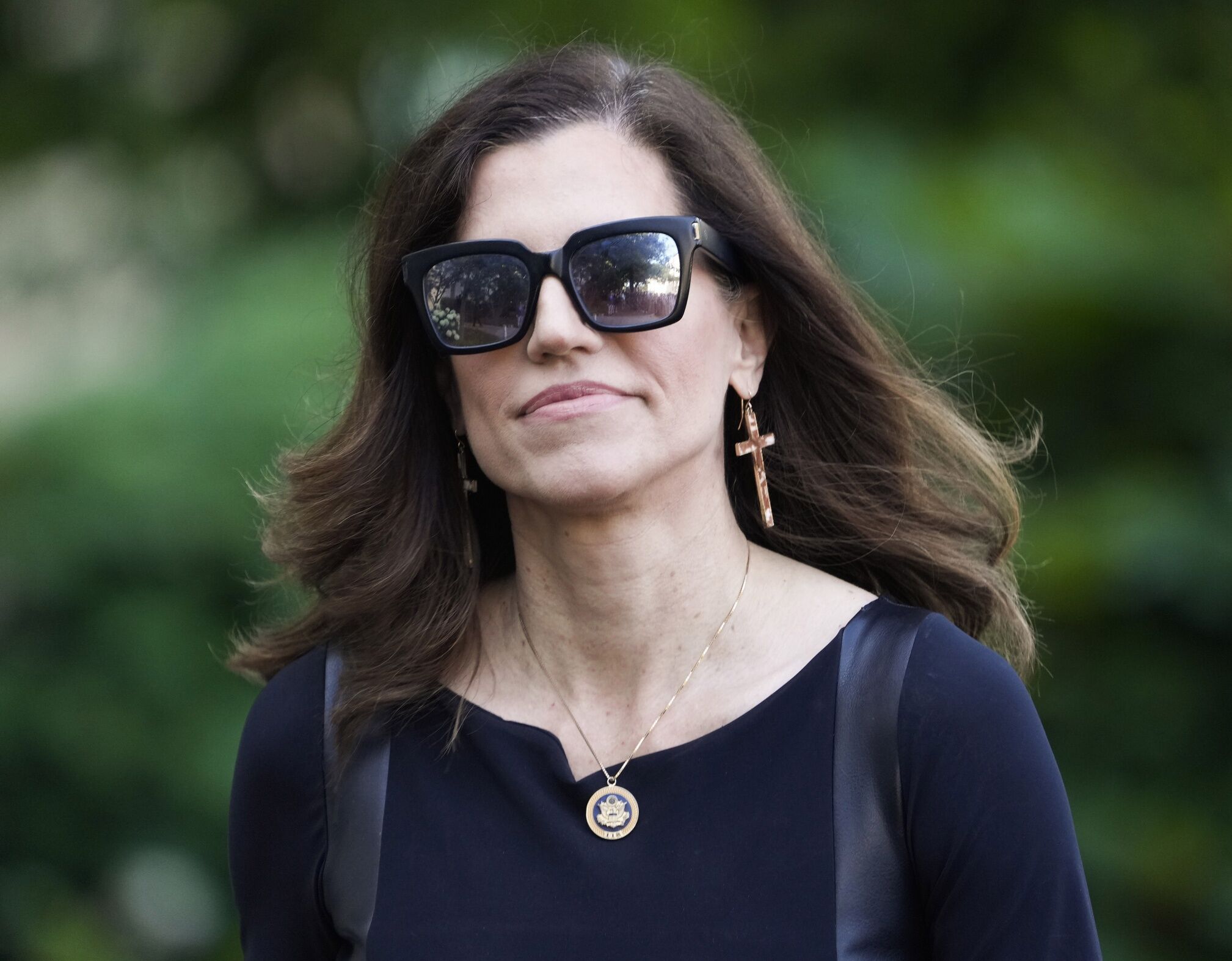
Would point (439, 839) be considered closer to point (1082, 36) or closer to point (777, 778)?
point (777, 778)

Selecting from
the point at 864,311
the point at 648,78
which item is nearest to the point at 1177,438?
the point at 864,311

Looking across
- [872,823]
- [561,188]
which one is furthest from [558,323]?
[872,823]

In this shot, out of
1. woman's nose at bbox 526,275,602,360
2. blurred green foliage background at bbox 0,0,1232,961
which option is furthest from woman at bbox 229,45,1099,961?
blurred green foliage background at bbox 0,0,1232,961

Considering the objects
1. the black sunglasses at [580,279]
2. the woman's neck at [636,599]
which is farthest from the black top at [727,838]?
the black sunglasses at [580,279]

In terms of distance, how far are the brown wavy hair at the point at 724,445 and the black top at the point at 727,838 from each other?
23 centimetres

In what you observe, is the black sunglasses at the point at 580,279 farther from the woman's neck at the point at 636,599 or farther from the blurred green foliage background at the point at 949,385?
the blurred green foliage background at the point at 949,385

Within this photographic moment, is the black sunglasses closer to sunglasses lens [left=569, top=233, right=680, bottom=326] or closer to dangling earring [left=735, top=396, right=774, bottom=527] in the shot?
sunglasses lens [left=569, top=233, right=680, bottom=326]

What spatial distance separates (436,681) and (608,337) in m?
0.67

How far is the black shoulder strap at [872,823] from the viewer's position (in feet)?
Result: 6.97

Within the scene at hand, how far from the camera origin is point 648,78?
2.63 metres

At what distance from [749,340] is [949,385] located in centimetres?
238

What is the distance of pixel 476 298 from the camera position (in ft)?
7.83

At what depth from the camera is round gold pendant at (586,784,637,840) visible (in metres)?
2.27

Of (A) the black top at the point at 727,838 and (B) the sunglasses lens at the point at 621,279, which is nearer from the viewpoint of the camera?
(A) the black top at the point at 727,838
